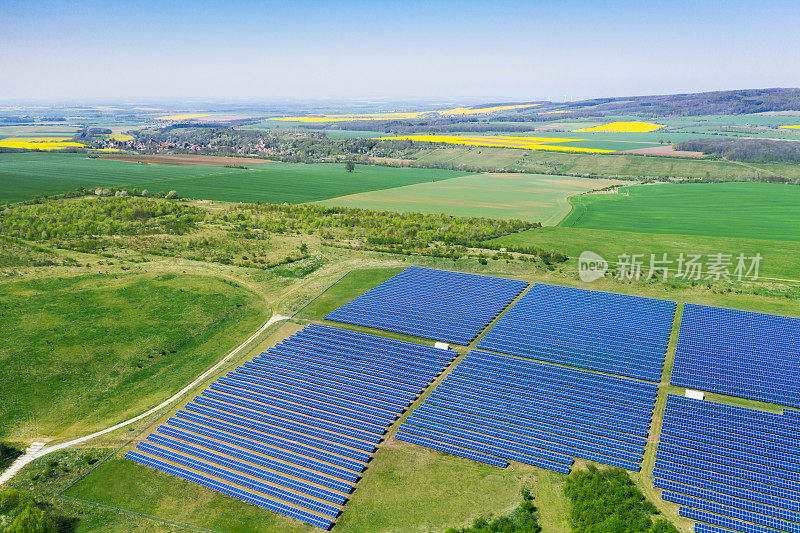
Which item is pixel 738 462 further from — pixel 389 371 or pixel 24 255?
pixel 24 255

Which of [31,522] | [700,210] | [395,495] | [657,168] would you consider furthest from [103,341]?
[657,168]

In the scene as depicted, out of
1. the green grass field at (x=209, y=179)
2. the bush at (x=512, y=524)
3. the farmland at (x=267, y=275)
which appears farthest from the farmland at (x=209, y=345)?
the green grass field at (x=209, y=179)

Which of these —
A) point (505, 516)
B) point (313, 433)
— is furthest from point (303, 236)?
point (505, 516)

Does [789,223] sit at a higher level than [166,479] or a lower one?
higher

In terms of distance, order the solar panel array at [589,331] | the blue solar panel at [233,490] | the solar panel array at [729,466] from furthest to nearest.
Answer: the solar panel array at [589,331], the blue solar panel at [233,490], the solar panel array at [729,466]

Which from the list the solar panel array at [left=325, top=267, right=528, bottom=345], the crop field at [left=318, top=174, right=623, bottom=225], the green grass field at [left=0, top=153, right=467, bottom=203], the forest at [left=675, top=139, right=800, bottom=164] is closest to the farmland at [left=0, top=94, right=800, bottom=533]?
the crop field at [left=318, top=174, right=623, bottom=225]

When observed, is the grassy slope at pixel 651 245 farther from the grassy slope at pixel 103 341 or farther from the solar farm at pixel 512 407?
the grassy slope at pixel 103 341

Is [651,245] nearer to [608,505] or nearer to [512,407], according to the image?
Result: [512,407]
